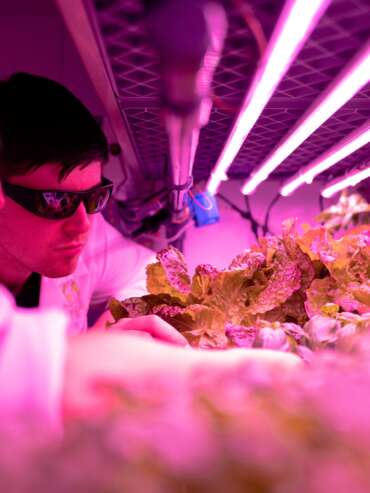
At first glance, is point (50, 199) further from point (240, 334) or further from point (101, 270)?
point (101, 270)

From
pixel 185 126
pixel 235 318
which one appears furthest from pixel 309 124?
pixel 185 126

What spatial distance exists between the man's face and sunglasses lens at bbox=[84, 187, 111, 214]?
0.02 m

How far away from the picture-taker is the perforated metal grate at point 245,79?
630 millimetres

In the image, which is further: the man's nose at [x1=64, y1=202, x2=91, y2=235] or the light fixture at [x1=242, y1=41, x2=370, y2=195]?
the man's nose at [x1=64, y1=202, x2=91, y2=235]

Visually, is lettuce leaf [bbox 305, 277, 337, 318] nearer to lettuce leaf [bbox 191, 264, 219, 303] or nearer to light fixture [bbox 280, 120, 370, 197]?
lettuce leaf [bbox 191, 264, 219, 303]

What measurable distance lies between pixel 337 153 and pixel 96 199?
589mm

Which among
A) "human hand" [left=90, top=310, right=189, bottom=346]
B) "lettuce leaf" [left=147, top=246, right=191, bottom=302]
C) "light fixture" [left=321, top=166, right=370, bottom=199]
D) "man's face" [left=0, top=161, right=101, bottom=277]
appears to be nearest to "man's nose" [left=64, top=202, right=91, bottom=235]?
"man's face" [left=0, top=161, right=101, bottom=277]

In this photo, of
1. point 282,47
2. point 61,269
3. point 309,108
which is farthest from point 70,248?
point 282,47

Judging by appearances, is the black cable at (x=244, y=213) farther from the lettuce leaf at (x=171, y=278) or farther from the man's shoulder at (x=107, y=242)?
the lettuce leaf at (x=171, y=278)

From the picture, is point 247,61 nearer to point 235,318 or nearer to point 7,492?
point 235,318

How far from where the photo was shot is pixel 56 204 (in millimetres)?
1102

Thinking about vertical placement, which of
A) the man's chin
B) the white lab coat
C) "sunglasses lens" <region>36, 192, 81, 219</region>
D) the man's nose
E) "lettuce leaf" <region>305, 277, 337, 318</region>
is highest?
"sunglasses lens" <region>36, 192, 81, 219</region>

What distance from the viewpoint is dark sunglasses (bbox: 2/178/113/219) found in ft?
3.58

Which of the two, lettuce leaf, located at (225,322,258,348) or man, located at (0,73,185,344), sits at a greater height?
man, located at (0,73,185,344)
